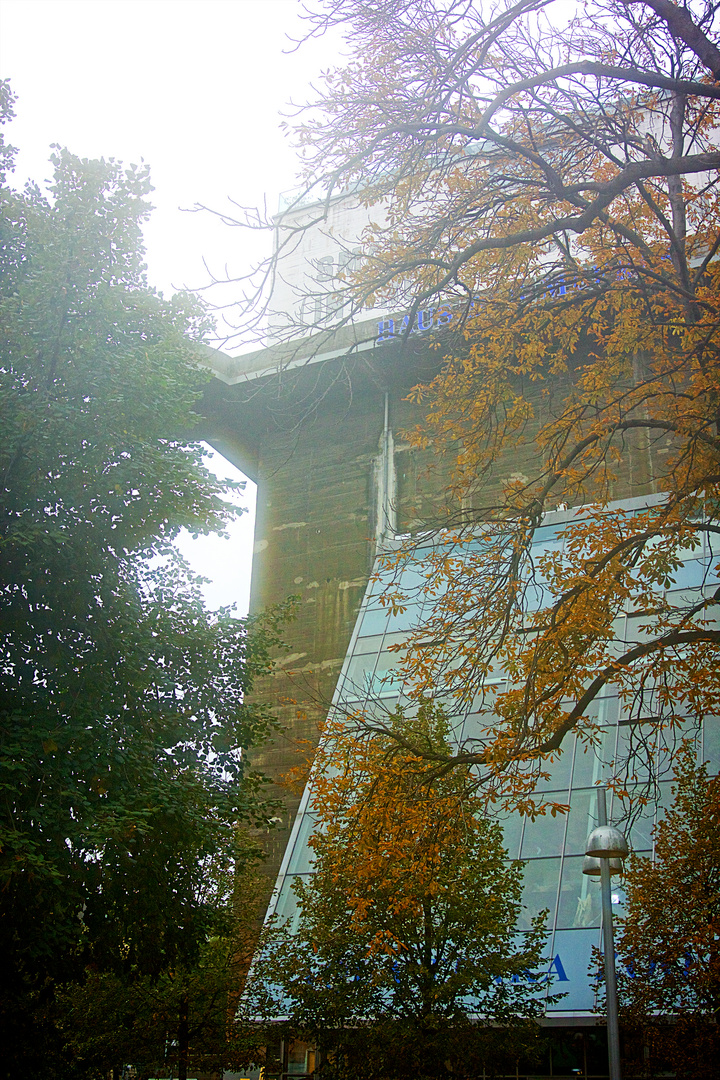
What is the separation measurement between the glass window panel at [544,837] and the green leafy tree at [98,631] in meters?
5.37

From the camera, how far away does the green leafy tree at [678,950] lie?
1205cm

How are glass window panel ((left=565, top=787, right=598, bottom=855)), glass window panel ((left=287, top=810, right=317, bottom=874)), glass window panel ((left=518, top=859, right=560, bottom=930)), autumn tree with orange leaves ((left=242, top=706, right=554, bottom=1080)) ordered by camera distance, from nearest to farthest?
autumn tree with orange leaves ((left=242, top=706, right=554, bottom=1080))
glass window panel ((left=518, top=859, right=560, bottom=930))
glass window panel ((left=565, top=787, right=598, bottom=855))
glass window panel ((left=287, top=810, right=317, bottom=874))

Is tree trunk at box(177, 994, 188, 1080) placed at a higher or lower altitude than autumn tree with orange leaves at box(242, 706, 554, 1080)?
lower

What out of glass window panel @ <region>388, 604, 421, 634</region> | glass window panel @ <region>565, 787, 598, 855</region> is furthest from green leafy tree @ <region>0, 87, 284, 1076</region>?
glass window panel @ <region>388, 604, 421, 634</region>

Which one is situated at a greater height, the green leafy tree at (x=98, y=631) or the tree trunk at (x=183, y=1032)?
the green leafy tree at (x=98, y=631)

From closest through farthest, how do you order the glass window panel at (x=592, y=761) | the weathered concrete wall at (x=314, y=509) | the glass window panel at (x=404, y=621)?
the glass window panel at (x=592, y=761) < the glass window panel at (x=404, y=621) < the weathered concrete wall at (x=314, y=509)

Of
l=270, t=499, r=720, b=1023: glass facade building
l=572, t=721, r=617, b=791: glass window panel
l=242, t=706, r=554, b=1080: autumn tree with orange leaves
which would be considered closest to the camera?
l=242, t=706, r=554, b=1080: autumn tree with orange leaves

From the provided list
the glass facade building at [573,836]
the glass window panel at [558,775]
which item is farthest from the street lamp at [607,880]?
the glass window panel at [558,775]

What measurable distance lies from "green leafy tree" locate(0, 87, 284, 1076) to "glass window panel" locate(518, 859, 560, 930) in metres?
5.08

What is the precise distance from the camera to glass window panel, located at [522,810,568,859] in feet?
53.1

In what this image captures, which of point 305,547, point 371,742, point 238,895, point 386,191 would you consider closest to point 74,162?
point 386,191

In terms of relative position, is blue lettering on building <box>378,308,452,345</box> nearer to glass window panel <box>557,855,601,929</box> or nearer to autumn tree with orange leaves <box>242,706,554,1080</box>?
autumn tree with orange leaves <box>242,706,554,1080</box>

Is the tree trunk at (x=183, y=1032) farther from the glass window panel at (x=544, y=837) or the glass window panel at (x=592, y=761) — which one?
the glass window panel at (x=592, y=761)

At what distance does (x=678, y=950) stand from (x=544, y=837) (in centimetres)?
423
